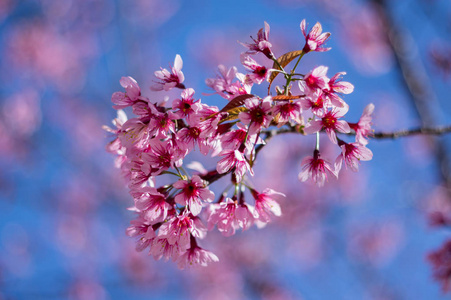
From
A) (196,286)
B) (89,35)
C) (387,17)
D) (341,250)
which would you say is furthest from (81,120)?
(387,17)

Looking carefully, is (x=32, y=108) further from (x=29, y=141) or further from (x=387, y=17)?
(x=387, y=17)

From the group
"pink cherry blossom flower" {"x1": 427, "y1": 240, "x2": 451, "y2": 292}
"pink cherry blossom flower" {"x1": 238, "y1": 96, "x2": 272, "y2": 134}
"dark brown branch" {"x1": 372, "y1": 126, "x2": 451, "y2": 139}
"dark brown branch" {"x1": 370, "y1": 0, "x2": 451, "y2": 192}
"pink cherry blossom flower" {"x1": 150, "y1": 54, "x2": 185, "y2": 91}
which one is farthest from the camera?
"dark brown branch" {"x1": 370, "y1": 0, "x2": 451, "y2": 192}

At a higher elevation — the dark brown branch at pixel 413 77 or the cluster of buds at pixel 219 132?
the dark brown branch at pixel 413 77

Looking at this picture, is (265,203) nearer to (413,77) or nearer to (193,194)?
(193,194)

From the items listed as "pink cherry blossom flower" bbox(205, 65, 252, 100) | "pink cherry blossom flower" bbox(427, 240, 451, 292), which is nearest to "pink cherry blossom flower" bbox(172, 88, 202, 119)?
"pink cherry blossom flower" bbox(205, 65, 252, 100)

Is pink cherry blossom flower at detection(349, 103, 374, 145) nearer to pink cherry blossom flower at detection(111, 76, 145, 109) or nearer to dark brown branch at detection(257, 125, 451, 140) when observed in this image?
dark brown branch at detection(257, 125, 451, 140)

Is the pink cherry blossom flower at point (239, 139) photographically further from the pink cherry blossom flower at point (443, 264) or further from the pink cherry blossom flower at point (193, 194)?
the pink cherry blossom flower at point (443, 264)

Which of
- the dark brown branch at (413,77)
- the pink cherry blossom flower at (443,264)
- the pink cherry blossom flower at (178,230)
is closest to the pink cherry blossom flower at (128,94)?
the pink cherry blossom flower at (178,230)
